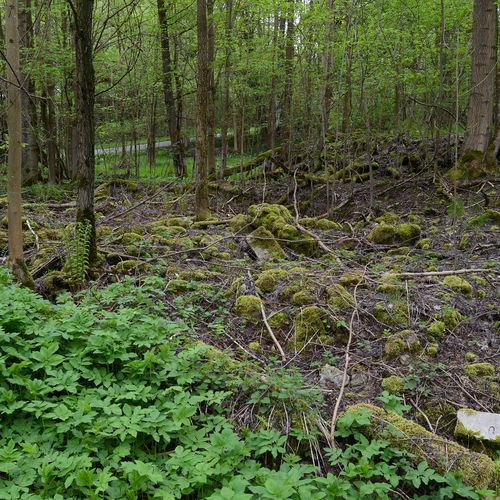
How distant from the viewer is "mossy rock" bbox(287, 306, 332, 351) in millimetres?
3838

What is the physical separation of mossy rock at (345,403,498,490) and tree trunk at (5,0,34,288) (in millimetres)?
3683

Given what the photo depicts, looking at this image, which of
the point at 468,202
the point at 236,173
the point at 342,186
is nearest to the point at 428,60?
the point at 342,186

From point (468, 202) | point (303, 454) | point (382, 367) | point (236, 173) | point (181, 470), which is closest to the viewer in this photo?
point (181, 470)

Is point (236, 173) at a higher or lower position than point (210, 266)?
higher

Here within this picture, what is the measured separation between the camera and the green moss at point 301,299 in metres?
4.32

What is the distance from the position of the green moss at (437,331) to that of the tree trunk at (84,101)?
374 centimetres

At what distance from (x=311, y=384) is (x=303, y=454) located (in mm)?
654

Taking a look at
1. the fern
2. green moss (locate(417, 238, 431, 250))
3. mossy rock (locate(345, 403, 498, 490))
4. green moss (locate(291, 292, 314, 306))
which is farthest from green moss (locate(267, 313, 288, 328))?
green moss (locate(417, 238, 431, 250))

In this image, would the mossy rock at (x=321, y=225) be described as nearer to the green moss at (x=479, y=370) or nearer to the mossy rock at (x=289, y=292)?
the mossy rock at (x=289, y=292)

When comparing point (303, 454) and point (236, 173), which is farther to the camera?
point (236, 173)

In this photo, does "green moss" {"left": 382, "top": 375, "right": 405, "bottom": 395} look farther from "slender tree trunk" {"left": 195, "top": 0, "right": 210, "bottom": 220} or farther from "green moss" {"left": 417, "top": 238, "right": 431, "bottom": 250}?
"slender tree trunk" {"left": 195, "top": 0, "right": 210, "bottom": 220}

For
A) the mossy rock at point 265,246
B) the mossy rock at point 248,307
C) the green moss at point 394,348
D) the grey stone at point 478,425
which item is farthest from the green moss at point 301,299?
the grey stone at point 478,425

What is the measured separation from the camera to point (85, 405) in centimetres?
247

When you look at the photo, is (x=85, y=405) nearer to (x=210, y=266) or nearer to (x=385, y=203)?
(x=210, y=266)
